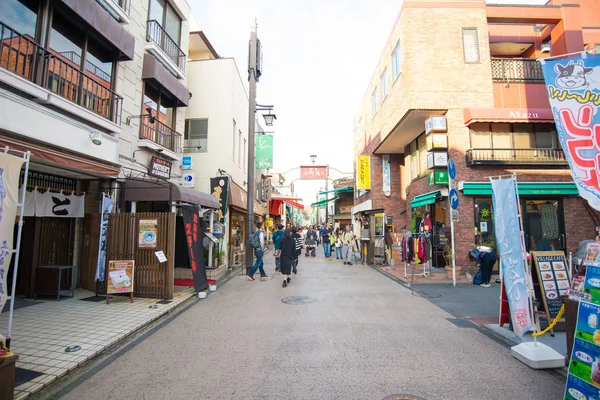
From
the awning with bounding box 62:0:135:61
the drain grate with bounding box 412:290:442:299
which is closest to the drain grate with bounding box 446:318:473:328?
the drain grate with bounding box 412:290:442:299

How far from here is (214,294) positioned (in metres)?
9.18

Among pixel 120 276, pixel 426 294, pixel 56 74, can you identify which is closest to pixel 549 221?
pixel 426 294

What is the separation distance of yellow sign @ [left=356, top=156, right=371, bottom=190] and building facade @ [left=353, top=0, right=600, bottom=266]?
6.18 meters

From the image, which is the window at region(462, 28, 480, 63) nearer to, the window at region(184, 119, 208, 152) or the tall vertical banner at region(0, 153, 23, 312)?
the window at region(184, 119, 208, 152)

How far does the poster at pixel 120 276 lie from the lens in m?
7.57

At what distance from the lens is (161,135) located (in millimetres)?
11680

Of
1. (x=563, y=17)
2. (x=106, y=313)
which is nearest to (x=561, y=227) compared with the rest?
(x=563, y=17)

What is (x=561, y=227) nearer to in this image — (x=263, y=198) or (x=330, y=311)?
(x=330, y=311)

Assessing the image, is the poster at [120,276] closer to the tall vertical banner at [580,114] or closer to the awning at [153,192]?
the awning at [153,192]

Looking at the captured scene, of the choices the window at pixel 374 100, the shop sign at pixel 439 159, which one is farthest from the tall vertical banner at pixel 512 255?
the window at pixel 374 100

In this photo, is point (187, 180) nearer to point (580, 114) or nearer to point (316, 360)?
point (316, 360)

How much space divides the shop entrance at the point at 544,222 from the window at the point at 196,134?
13349mm

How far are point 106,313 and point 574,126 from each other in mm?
8400

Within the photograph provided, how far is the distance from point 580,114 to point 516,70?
468 inches
